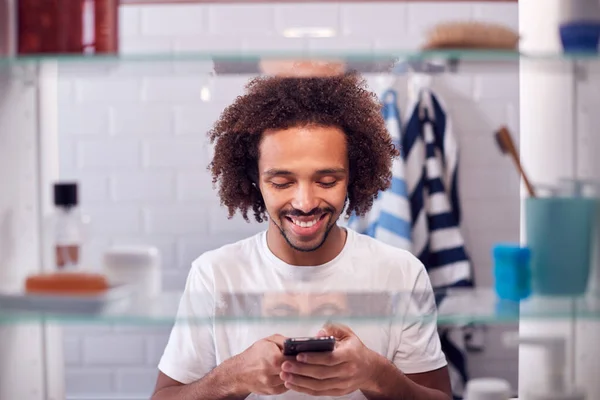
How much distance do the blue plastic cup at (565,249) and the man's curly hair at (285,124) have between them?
0.21 m

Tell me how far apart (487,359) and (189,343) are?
389 mm

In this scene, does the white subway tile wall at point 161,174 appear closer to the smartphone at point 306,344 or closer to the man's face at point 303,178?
the man's face at point 303,178

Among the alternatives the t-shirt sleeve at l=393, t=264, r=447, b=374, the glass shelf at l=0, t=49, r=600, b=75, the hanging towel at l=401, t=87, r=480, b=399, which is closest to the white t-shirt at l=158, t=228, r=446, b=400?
the t-shirt sleeve at l=393, t=264, r=447, b=374

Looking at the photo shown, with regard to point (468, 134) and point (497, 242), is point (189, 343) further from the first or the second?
point (468, 134)

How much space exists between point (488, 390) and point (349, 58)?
0.41 metres

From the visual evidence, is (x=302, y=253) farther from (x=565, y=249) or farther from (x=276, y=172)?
(x=565, y=249)

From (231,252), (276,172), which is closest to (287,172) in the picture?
(276,172)

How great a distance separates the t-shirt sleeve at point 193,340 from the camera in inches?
31.4

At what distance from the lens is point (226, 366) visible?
851 millimetres

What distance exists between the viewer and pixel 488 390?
2.56 ft

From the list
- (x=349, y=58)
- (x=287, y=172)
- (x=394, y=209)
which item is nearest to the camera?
(x=349, y=58)

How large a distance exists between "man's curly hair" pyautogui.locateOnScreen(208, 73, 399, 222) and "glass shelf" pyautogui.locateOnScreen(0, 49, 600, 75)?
7 cm

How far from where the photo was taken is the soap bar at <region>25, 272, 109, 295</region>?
2.34 ft

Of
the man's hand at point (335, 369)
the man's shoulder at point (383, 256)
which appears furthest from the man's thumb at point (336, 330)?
the man's shoulder at point (383, 256)
